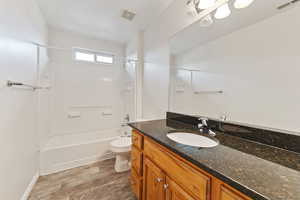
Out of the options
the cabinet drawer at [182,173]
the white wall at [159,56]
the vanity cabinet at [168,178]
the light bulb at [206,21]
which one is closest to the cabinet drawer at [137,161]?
the vanity cabinet at [168,178]

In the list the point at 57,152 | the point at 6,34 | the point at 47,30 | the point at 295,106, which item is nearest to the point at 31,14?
the point at 6,34

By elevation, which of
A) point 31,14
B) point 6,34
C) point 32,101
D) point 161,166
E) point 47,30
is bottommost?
point 161,166

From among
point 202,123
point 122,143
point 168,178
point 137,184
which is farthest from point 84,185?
point 202,123

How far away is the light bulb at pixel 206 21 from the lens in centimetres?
130

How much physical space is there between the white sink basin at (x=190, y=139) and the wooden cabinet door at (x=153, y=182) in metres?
0.29

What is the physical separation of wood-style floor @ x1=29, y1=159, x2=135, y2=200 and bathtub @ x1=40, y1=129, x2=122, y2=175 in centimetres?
12

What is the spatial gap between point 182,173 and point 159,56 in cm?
170

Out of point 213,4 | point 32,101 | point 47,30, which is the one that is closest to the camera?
point 213,4

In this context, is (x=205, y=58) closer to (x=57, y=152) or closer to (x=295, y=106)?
(x=295, y=106)

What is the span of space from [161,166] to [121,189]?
1033 mm

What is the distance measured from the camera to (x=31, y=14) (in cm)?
162

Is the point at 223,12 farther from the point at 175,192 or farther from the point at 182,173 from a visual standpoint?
the point at 175,192

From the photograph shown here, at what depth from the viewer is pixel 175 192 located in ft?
2.75

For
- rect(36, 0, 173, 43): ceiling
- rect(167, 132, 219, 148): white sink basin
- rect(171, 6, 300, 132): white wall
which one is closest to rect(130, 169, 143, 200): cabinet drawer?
rect(167, 132, 219, 148): white sink basin
